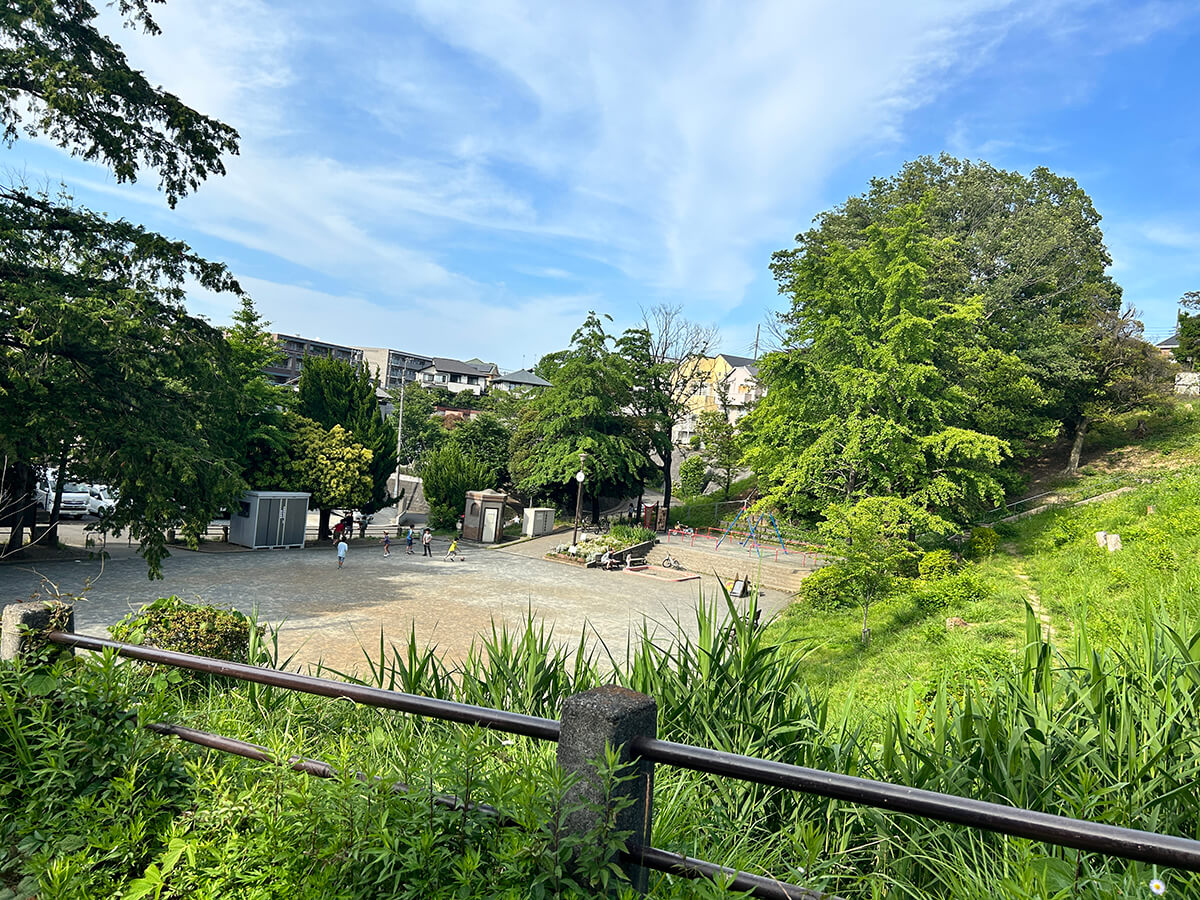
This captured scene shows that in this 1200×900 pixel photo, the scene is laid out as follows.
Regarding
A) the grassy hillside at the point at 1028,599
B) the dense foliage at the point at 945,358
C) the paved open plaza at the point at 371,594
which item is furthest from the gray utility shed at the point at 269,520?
the grassy hillside at the point at 1028,599

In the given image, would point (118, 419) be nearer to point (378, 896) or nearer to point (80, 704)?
point (80, 704)

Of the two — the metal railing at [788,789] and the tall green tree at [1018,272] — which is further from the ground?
the tall green tree at [1018,272]

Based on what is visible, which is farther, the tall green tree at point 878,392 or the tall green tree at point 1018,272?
the tall green tree at point 1018,272

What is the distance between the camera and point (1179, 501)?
51.1ft

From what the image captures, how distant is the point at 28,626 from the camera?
2.83m

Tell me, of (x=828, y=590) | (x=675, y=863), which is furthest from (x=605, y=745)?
(x=828, y=590)

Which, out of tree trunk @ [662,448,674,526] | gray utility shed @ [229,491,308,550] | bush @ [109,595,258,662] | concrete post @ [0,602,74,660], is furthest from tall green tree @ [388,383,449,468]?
concrete post @ [0,602,74,660]

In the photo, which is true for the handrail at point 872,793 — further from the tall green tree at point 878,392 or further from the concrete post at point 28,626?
the tall green tree at point 878,392

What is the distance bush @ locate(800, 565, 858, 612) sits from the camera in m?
14.4

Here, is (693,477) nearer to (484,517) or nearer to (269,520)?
(484,517)

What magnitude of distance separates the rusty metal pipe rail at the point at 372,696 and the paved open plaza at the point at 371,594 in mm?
7710

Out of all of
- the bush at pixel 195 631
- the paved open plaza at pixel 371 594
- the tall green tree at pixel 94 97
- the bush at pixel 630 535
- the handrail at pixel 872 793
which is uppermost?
the tall green tree at pixel 94 97

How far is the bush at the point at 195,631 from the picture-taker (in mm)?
6867

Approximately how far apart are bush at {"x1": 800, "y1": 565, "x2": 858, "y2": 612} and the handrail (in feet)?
44.5
